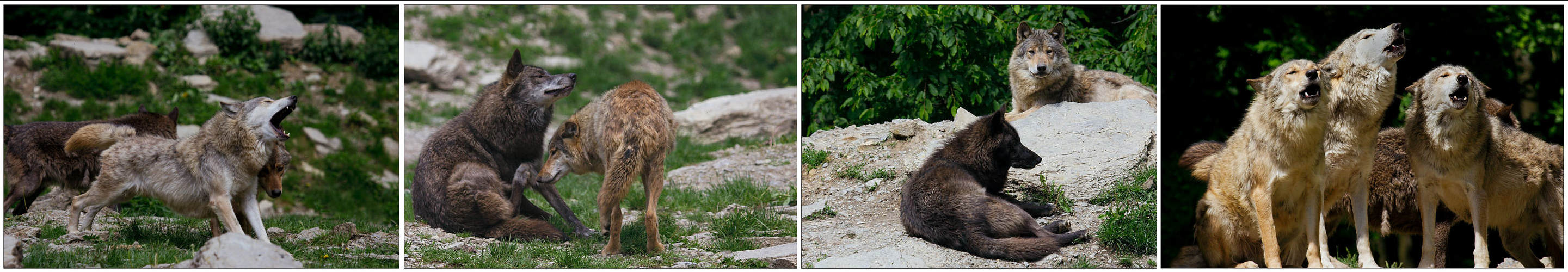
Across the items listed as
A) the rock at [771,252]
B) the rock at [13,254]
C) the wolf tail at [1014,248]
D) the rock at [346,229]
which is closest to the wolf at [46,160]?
the rock at [13,254]

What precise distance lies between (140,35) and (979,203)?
21.0 ft

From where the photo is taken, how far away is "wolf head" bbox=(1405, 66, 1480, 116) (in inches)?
169

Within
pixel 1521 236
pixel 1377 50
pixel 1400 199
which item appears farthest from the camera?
pixel 1400 199

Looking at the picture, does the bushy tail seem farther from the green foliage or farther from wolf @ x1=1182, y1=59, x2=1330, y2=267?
wolf @ x1=1182, y1=59, x2=1330, y2=267

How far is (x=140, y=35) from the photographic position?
7.24m

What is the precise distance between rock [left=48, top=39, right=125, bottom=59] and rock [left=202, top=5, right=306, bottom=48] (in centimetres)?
63

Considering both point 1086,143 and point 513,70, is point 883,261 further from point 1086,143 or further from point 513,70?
point 513,70

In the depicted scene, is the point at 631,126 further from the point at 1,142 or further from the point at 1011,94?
the point at 1,142

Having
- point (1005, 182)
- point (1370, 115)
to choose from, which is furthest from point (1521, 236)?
point (1005, 182)

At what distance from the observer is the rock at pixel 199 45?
23.8 feet

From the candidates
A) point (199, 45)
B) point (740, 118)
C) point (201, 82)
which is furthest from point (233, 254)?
point (199, 45)

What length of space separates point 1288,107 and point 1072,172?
3.76 feet

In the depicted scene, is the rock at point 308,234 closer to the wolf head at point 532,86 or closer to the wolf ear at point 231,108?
the wolf ear at point 231,108

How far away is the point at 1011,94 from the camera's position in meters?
5.34
